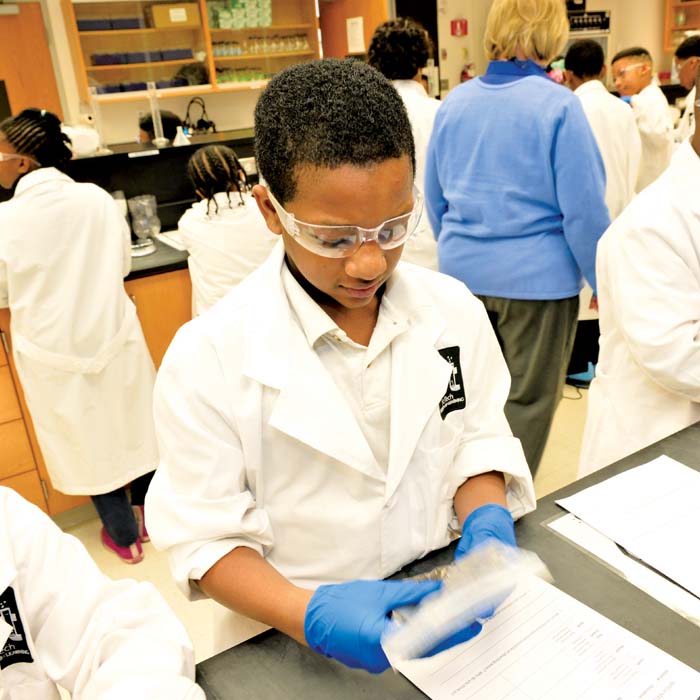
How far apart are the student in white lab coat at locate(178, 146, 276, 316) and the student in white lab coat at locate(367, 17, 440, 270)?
25.2 inches

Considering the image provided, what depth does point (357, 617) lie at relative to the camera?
0.73 meters

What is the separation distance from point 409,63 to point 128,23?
368 centimetres

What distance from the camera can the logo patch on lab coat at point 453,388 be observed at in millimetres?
997

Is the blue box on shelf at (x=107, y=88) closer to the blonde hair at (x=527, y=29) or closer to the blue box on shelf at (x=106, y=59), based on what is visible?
the blue box on shelf at (x=106, y=59)

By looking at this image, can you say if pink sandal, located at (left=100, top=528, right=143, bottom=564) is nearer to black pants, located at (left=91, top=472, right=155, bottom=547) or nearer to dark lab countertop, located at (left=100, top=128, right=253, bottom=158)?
black pants, located at (left=91, top=472, right=155, bottom=547)

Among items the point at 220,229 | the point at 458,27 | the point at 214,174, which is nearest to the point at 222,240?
the point at 220,229

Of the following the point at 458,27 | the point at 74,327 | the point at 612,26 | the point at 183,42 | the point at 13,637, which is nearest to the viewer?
the point at 13,637

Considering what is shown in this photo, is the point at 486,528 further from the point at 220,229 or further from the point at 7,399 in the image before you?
the point at 7,399

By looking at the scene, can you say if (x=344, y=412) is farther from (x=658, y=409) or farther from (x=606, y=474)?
(x=658, y=409)

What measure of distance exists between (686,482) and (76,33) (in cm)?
541

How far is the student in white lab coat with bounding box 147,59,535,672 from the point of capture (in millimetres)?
782

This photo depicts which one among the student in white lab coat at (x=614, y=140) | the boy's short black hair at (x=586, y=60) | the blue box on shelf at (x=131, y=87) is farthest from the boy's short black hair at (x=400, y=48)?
the blue box on shelf at (x=131, y=87)

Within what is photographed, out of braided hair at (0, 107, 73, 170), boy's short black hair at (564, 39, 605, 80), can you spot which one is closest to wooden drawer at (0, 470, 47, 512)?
braided hair at (0, 107, 73, 170)

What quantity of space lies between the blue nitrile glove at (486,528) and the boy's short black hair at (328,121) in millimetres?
484
